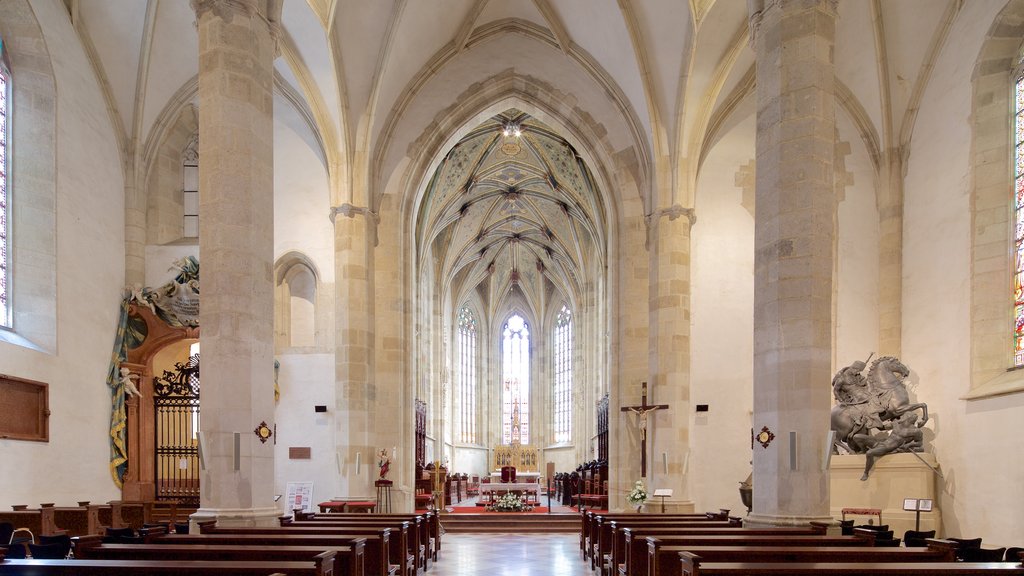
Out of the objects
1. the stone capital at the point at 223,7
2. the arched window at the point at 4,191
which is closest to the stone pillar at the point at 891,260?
the stone capital at the point at 223,7

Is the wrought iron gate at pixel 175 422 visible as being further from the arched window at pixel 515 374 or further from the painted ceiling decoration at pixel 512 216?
the arched window at pixel 515 374

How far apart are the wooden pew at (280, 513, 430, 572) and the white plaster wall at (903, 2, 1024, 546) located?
346 inches

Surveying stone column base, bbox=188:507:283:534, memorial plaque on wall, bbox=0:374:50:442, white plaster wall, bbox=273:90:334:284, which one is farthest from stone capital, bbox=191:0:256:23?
white plaster wall, bbox=273:90:334:284

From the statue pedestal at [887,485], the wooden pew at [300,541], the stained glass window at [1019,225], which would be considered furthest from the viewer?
the statue pedestal at [887,485]

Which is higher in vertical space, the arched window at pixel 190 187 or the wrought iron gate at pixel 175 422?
the arched window at pixel 190 187

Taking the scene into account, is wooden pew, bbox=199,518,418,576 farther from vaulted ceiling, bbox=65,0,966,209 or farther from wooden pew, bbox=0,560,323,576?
vaulted ceiling, bbox=65,0,966,209

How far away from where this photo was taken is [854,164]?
1766 centimetres

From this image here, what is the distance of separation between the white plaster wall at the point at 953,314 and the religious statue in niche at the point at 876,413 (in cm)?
68

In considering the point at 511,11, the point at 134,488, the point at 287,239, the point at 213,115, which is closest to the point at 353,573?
the point at 213,115

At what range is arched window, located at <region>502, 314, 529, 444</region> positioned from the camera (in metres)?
41.2

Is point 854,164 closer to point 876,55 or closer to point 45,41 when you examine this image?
point 876,55

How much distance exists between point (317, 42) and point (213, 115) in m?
7.05

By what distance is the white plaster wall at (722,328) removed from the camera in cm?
1806

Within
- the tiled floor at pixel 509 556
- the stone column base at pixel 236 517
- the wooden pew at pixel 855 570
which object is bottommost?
the tiled floor at pixel 509 556
